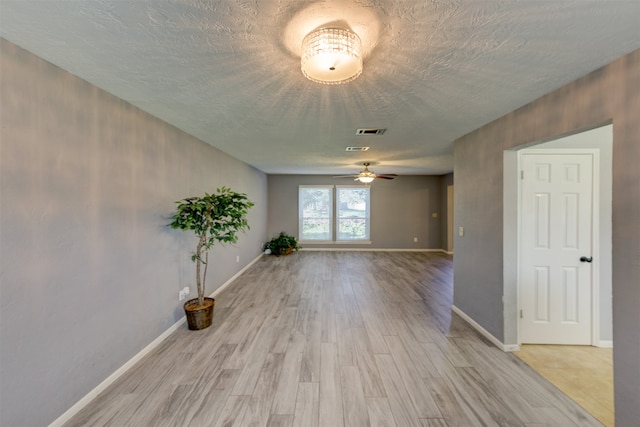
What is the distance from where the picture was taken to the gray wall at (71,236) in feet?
4.66

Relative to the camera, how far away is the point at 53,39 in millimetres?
1357

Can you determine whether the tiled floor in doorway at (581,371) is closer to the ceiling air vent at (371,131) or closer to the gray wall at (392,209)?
the ceiling air vent at (371,131)

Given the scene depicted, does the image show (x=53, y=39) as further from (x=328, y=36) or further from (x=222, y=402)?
(x=222, y=402)

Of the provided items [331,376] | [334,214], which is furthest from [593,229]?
[334,214]

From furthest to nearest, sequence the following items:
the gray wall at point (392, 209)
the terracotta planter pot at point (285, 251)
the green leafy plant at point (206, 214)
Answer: the gray wall at point (392, 209) < the terracotta planter pot at point (285, 251) < the green leafy plant at point (206, 214)

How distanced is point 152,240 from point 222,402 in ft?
5.53

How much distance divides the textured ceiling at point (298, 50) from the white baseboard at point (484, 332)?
236 centimetres

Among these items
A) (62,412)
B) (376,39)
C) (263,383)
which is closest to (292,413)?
(263,383)

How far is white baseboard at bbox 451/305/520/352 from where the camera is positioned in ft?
8.23

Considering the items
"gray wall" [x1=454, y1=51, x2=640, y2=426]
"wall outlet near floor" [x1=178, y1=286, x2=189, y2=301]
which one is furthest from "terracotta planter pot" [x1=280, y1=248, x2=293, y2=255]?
"gray wall" [x1=454, y1=51, x2=640, y2=426]

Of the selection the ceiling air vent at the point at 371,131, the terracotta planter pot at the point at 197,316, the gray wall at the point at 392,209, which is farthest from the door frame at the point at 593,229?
the gray wall at the point at 392,209

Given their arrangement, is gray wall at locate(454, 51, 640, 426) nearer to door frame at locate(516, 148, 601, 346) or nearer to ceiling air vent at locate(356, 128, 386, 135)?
door frame at locate(516, 148, 601, 346)

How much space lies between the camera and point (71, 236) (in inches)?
68.2

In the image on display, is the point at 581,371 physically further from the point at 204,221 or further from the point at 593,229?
the point at 204,221
